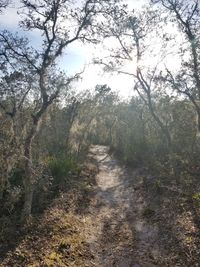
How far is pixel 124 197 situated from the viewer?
13.8 meters

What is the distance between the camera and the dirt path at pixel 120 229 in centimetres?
844

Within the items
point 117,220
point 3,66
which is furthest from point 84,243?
point 3,66

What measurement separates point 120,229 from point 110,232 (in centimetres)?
37

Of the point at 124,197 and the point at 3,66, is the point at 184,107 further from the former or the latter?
the point at 3,66

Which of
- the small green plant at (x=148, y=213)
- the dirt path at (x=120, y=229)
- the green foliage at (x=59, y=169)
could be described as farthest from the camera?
the green foliage at (x=59, y=169)

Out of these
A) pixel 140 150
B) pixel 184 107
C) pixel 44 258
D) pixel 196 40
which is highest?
pixel 196 40

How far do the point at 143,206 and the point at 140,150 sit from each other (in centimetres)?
855

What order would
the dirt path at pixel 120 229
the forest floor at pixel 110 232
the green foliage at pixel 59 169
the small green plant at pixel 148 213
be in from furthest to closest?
1. the green foliage at pixel 59 169
2. the small green plant at pixel 148 213
3. the dirt path at pixel 120 229
4. the forest floor at pixel 110 232

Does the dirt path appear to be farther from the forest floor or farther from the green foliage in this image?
the green foliage

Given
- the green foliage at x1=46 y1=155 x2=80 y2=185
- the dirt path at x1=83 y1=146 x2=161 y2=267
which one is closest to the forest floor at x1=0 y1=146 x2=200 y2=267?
the dirt path at x1=83 y1=146 x2=161 y2=267

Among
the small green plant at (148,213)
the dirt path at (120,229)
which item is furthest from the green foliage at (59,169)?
the small green plant at (148,213)

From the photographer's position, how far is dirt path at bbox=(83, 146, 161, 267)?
8438 mm

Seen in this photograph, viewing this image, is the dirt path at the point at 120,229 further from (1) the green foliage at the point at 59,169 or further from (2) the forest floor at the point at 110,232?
(1) the green foliage at the point at 59,169

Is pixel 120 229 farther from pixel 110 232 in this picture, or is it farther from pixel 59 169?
pixel 59 169
